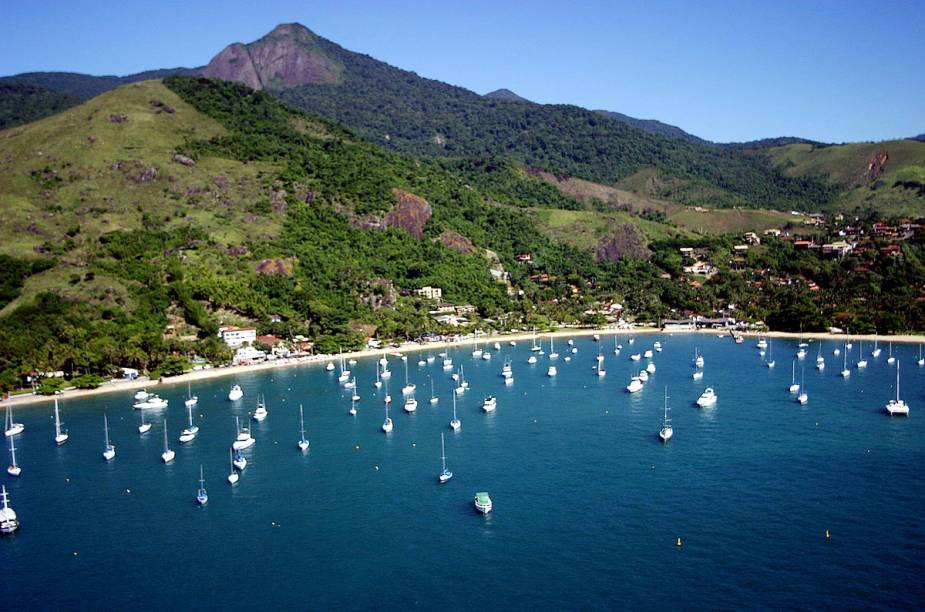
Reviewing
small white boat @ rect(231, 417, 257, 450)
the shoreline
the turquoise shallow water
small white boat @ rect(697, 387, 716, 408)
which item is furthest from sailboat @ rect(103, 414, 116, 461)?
small white boat @ rect(697, 387, 716, 408)

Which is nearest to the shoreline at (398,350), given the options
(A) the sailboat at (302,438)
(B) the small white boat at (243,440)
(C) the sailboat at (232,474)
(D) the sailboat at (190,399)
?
(D) the sailboat at (190,399)

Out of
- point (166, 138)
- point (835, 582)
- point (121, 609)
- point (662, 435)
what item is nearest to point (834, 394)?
point (662, 435)

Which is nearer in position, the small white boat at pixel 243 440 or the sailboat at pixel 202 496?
the sailboat at pixel 202 496

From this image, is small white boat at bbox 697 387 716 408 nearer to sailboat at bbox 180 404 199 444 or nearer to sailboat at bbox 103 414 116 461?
sailboat at bbox 180 404 199 444

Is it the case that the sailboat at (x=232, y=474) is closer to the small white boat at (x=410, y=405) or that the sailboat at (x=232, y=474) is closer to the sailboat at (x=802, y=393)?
the small white boat at (x=410, y=405)

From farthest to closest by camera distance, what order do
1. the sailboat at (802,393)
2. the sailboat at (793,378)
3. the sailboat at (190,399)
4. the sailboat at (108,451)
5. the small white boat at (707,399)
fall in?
the sailboat at (793,378)
the sailboat at (190,399)
the sailboat at (802,393)
the small white boat at (707,399)
the sailboat at (108,451)
